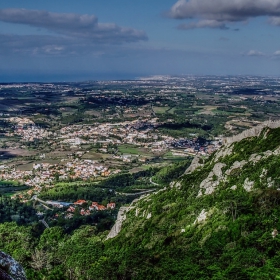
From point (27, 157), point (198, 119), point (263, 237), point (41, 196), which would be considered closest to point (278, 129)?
point (263, 237)

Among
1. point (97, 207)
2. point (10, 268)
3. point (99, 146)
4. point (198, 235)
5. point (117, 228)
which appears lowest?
point (97, 207)

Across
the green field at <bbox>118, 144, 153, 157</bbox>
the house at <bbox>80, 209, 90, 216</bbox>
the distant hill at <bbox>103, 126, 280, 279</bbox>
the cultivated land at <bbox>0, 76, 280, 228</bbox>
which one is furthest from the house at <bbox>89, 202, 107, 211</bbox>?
the green field at <bbox>118, 144, 153, 157</bbox>

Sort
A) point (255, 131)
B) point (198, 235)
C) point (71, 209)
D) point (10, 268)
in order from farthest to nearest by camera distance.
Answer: point (71, 209) < point (255, 131) < point (198, 235) < point (10, 268)

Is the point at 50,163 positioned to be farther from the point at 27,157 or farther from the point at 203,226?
the point at 203,226

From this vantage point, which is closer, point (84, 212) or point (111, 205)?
point (84, 212)

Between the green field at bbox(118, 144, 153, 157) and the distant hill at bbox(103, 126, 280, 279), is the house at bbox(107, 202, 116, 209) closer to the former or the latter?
the distant hill at bbox(103, 126, 280, 279)

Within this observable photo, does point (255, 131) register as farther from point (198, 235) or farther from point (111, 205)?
point (111, 205)

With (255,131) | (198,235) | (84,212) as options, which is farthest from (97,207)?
(198,235)

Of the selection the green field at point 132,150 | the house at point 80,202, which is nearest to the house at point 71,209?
the house at point 80,202

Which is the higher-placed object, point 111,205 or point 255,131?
point 255,131

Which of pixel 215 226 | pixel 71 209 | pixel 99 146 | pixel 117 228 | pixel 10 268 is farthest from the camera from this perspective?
pixel 99 146
